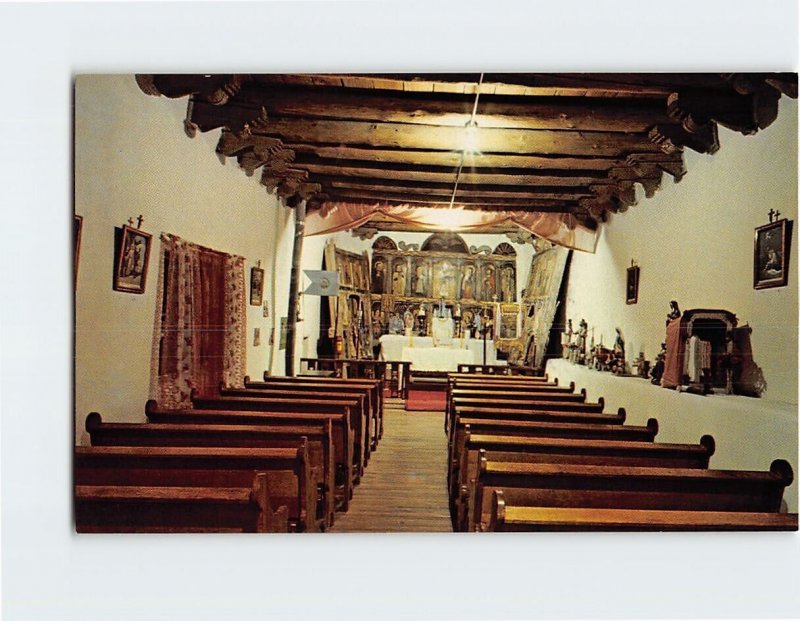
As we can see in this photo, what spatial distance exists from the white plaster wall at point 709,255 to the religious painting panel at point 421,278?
0.60m

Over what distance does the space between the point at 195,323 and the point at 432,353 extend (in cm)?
101

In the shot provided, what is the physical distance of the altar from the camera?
264cm

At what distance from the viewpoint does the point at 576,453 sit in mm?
2551

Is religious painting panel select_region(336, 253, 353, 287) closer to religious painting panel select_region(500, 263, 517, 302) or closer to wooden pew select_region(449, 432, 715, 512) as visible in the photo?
religious painting panel select_region(500, 263, 517, 302)

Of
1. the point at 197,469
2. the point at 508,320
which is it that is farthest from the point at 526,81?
the point at 197,469

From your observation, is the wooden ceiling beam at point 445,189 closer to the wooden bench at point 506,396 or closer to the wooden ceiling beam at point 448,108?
the wooden ceiling beam at point 448,108

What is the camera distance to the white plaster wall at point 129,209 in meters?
2.24

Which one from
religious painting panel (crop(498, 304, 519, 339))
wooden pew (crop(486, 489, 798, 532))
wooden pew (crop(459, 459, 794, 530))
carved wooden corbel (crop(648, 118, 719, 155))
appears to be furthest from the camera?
religious painting panel (crop(498, 304, 519, 339))

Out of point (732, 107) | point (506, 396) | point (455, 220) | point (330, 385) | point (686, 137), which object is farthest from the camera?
point (506, 396)

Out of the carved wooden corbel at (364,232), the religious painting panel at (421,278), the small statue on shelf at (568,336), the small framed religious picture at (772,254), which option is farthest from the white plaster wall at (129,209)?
the small framed religious picture at (772,254)

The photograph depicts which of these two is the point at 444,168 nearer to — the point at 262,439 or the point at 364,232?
the point at 364,232

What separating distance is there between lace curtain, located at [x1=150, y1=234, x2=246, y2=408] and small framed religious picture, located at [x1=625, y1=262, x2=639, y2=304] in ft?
5.47

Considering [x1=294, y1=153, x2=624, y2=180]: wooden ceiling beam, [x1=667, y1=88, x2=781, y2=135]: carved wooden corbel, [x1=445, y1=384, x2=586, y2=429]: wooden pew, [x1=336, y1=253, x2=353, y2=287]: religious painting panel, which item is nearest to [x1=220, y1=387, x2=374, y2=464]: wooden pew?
[x1=445, y1=384, x2=586, y2=429]: wooden pew
